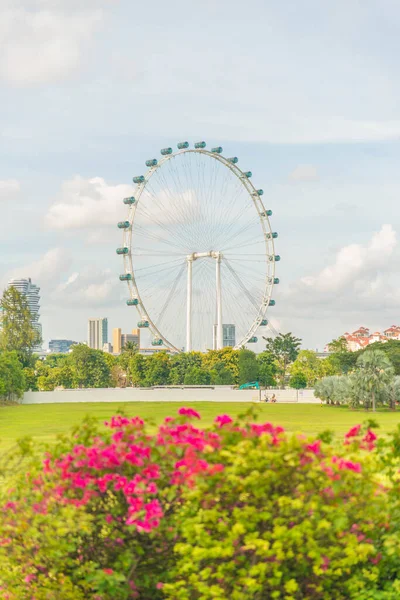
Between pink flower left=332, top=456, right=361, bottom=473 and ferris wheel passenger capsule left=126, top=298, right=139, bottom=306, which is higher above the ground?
ferris wheel passenger capsule left=126, top=298, right=139, bottom=306

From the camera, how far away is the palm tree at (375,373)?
60719mm

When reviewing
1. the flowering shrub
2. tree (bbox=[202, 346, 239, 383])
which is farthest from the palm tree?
the flowering shrub

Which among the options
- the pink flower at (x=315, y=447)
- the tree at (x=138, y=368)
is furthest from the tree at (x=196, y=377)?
the pink flower at (x=315, y=447)

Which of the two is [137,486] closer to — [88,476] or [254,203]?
[88,476]

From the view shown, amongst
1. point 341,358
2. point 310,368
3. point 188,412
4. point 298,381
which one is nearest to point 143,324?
point 341,358

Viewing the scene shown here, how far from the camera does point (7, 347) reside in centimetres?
8462

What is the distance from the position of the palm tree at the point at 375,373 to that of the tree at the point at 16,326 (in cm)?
3639

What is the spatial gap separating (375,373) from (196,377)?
33020 millimetres

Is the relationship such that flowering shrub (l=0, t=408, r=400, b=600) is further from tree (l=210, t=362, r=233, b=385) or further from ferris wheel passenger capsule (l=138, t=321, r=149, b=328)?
tree (l=210, t=362, r=233, b=385)

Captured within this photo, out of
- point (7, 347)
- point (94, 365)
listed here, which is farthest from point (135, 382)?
point (7, 347)

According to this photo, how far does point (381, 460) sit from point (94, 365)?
89.9 metres

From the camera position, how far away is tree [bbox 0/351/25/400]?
6344 cm

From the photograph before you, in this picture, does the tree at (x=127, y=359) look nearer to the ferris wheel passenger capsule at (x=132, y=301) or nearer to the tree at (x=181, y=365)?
the tree at (x=181, y=365)

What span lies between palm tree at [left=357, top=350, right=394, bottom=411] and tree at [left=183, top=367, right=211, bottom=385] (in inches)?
1250
